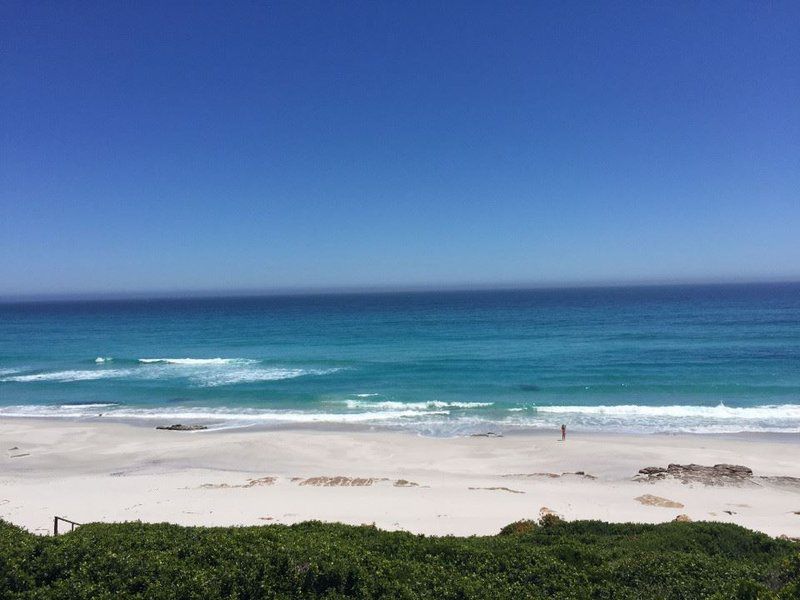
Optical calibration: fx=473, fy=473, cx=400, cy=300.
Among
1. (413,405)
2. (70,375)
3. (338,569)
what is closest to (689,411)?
(413,405)

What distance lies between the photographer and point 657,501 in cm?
1625

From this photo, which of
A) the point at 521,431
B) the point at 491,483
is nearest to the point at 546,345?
the point at 521,431

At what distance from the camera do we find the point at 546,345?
52062mm

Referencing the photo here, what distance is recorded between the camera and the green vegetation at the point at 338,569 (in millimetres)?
7111

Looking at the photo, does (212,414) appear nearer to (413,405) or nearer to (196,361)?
(413,405)

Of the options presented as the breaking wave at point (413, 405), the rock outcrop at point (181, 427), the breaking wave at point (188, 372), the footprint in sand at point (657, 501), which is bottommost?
the breaking wave at point (413, 405)

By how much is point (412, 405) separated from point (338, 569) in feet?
78.8

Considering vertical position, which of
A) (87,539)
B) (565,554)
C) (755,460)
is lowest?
(755,460)

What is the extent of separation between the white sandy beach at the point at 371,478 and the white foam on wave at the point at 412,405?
5.15m

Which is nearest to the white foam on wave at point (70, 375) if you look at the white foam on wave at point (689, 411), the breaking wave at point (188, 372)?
the breaking wave at point (188, 372)

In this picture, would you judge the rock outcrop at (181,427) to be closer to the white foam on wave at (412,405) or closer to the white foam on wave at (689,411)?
the white foam on wave at (412,405)

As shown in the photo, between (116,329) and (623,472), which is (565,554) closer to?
(623,472)

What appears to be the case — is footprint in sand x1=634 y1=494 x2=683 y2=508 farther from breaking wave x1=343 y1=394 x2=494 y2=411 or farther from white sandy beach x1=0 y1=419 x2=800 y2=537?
breaking wave x1=343 y1=394 x2=494 y2=411

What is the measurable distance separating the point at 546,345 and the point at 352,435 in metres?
32.5
